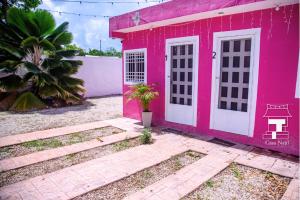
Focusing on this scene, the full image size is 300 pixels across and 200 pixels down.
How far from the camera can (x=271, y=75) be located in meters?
4.54

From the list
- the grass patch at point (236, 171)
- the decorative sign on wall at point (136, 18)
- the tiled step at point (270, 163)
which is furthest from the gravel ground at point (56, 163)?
the decorative sign on wall at point (136, 18)

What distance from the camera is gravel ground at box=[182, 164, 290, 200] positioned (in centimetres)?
307

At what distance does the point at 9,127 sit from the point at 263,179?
6518mm

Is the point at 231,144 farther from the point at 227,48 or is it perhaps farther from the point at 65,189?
the point at 65,189

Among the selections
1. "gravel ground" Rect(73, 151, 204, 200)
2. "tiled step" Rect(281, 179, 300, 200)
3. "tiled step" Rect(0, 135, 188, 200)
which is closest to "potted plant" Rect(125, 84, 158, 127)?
"tiled step" Rect(0, 135, 188, 200)

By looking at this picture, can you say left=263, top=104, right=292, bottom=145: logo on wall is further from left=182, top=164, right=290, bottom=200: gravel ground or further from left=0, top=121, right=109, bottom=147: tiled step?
left=0, top=121, right=109, bottom=147: tiled step

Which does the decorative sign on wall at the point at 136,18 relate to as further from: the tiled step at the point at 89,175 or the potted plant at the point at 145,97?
the tiled step at the point at 89,175

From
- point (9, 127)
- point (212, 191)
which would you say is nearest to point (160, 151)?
point (212, 191)

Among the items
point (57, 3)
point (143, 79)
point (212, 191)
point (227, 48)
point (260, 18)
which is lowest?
point (212, 191)

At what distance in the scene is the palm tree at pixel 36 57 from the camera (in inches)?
351

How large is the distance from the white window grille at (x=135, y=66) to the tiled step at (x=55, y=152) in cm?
227

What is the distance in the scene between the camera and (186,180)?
3.48 meters

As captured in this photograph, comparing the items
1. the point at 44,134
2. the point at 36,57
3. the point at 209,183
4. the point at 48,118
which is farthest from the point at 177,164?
the point at 36,57

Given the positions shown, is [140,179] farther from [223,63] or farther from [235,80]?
[223,63]
